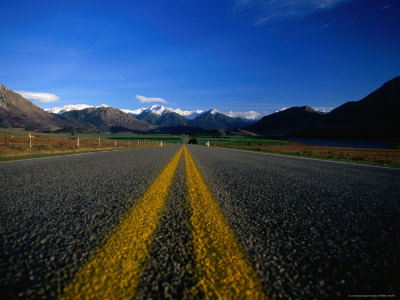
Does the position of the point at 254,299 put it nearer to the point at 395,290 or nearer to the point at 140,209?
the point at 395,290

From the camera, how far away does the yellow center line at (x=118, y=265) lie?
95 centimetres

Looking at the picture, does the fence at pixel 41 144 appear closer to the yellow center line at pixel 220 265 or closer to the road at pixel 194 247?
the road at pixel 194 247

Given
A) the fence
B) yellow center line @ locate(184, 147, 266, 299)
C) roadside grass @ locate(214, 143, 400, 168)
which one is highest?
yellow center line @ locate(184, 147, 266, 299)

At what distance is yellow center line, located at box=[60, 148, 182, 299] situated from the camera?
954 millimetres

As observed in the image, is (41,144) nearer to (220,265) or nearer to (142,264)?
(142,264)

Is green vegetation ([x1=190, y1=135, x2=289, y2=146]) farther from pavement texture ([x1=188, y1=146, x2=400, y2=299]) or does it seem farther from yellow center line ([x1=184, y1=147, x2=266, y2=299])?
yellow center line ([x1=184, y1=147, x2=266, y2=299])

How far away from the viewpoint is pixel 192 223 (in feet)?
6.17

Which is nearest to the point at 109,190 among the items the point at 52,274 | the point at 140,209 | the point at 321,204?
the point at 140,209

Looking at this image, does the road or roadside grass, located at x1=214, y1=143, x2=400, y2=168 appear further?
roadside grass, located at x1=214, y1=143, x2=400, y2=168

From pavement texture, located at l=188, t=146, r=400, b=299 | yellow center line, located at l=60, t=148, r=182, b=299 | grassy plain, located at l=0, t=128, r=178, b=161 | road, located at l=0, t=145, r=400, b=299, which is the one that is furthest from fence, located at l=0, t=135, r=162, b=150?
pavement texture, located at l=188, t=146, r=400, b=299

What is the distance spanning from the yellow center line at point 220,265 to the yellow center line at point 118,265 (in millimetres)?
375

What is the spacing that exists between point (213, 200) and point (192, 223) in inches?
34.7

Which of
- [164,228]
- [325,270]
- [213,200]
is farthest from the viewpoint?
[213,200]

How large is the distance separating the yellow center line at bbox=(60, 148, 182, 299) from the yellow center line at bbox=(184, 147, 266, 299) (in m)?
0.38
